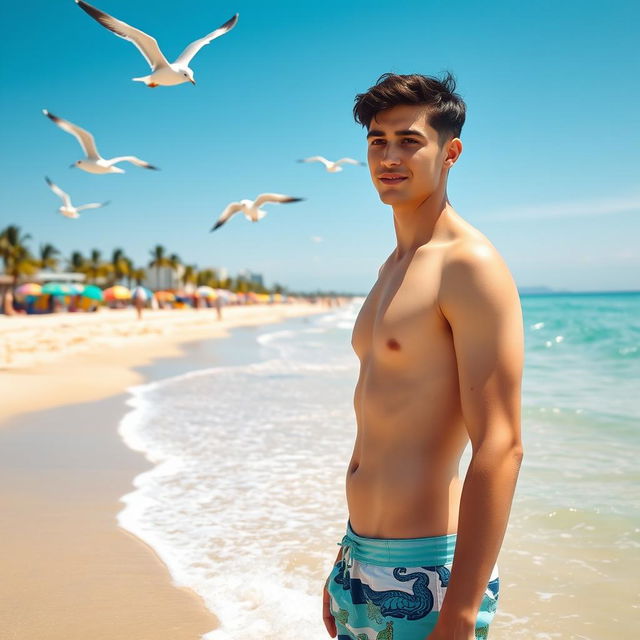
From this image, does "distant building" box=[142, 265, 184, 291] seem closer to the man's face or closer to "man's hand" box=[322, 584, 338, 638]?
"man's hand" box=[322, 584, 338, 638]

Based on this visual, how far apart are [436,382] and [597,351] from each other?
20.2 metres

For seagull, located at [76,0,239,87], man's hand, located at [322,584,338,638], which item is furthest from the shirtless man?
seagull, located at [76,0,239,87]

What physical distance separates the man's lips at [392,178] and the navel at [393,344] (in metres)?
0.36

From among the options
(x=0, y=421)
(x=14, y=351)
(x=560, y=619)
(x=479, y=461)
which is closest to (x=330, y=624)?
(x=479, y=461)

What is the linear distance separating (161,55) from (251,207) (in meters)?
2.10

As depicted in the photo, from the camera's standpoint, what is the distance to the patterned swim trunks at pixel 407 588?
4.64 ft

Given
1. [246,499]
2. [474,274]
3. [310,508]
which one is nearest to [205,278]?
[246,499]

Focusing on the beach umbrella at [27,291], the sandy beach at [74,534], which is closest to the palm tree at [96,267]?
the beach umbrella at [27,291]

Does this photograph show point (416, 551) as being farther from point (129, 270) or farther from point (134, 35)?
point (129, 270)

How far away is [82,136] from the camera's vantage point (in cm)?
844

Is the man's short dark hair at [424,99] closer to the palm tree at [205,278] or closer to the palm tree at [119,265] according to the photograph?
the palm tree at [119,265]

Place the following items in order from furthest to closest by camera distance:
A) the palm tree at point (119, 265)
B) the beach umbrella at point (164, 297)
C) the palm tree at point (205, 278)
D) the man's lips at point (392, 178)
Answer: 1. the palm tree at point (205, 278)
2. the palm tree at point (119, 265)
3. the beach umbrella at point (164, 297)
4. the man's lips at point (392, 178)

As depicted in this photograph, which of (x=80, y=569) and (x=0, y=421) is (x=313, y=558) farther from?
(x=0, y=421)

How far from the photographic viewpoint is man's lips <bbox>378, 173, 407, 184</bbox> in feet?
4.84
